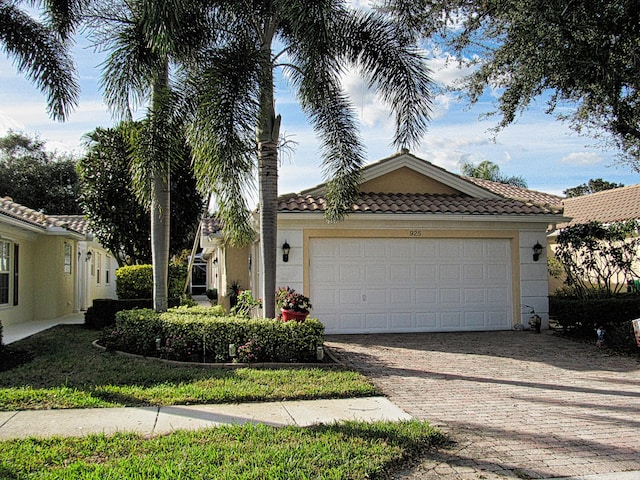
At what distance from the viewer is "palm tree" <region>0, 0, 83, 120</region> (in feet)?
38.2

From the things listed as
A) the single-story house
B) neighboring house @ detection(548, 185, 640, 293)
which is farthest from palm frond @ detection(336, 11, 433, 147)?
neighboring house @ detection(548, 185, 640, 293)

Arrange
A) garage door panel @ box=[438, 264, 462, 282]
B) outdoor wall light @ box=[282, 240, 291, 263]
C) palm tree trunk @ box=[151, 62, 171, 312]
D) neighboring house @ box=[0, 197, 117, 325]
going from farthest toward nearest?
neighboring house @ box=[0, 197, 117, 325] < garage door panel @ box=[438, 264, 462, 282] < outdoor wall light @ box=[282, 240, 291, 263] < palm tree trunk @ box=[151, 62, 171, 312]

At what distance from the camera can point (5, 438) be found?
5359 millimetres

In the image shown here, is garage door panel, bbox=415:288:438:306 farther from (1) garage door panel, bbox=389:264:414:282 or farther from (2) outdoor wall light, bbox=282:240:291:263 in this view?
(2) outdoor wall light, bbox=282:240:291:263

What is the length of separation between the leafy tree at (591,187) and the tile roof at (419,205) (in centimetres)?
3314

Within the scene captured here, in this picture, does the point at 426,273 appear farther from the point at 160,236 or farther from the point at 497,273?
the point at 160,236

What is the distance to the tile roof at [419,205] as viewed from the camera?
42.1 ft

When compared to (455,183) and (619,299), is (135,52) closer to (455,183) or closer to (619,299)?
(455,183)

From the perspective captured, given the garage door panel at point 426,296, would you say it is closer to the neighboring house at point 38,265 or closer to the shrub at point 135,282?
the shrub at point 135,282

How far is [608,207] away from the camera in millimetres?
20656

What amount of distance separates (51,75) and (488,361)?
1093 centimetres

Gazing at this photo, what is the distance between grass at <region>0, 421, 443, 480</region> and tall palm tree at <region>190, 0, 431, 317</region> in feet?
14.7

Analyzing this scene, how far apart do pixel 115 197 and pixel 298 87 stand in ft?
29.2

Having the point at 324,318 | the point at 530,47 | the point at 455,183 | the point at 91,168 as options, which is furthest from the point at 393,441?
the point at 91,168
